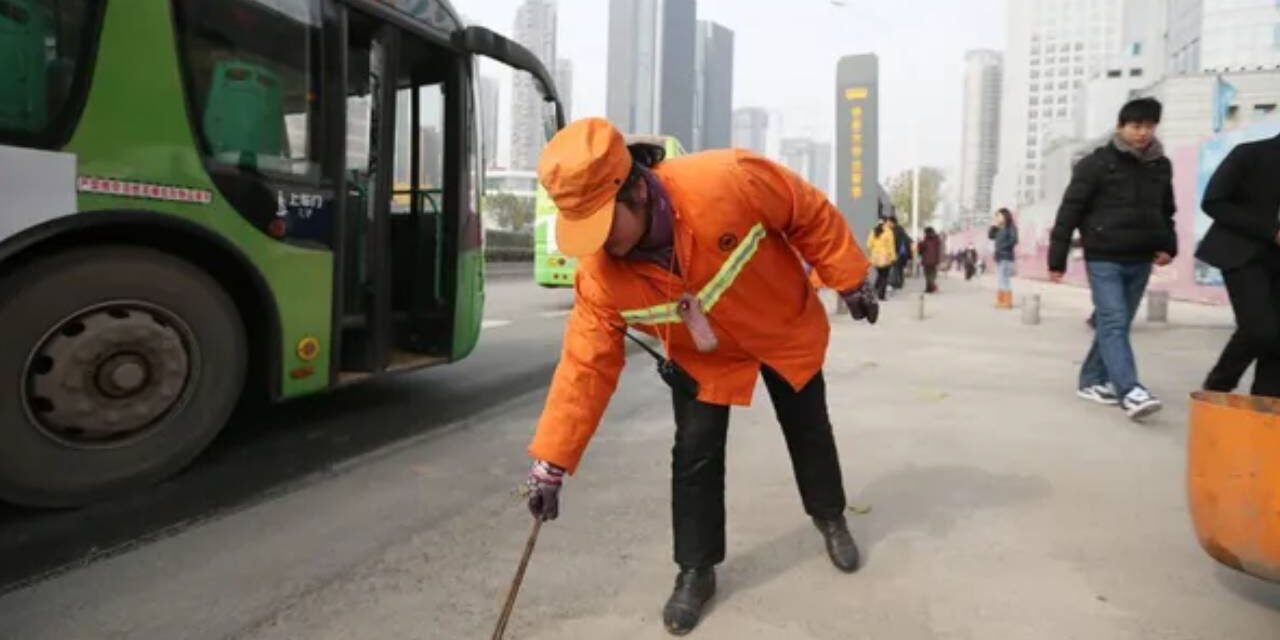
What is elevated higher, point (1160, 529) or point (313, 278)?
point (313, 278)

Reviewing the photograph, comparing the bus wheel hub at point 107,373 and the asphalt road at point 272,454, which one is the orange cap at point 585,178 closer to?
the asphalt road at point 272,454

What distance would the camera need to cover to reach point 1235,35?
4372 cm

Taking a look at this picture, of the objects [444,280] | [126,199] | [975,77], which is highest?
[975,77]

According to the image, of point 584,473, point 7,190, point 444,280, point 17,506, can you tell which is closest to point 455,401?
point 444,280

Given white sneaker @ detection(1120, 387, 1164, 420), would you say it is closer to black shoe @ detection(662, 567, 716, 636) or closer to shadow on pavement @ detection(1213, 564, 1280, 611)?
shadow on pavement @ detection(1213, 564, 1280, 611)

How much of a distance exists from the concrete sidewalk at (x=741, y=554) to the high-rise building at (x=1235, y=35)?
48848 millimetres

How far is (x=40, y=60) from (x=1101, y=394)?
5853mm

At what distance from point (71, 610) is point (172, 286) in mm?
1601

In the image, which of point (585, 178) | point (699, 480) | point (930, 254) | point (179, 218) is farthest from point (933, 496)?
point (930, 254)

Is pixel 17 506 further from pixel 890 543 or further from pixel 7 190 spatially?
pixel 890 543

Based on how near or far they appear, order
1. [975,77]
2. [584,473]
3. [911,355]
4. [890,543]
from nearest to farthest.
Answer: [890,543], [584,473], [911,355], [975,77]

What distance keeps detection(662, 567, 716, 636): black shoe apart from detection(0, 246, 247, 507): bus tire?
2.45m

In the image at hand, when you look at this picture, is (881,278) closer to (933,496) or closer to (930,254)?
(930,254)

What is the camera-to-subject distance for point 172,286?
371cm
